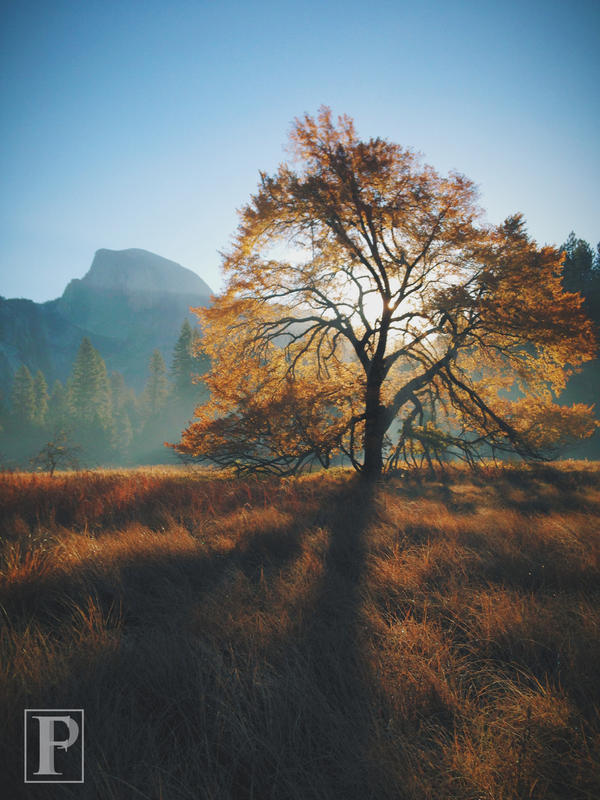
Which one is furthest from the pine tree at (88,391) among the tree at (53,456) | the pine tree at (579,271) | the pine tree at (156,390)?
the pine tree at (579,271)

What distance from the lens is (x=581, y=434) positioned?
10.8m

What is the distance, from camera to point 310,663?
186 cm

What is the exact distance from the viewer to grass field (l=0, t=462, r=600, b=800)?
1.27 meters

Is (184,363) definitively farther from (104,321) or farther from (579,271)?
(104,321)

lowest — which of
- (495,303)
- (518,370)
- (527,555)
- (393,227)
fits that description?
(527,555)

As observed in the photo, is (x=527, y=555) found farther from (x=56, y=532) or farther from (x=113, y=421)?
(x=113, y=421)

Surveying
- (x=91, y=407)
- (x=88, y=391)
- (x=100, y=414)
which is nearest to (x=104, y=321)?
(x=88, y=391)

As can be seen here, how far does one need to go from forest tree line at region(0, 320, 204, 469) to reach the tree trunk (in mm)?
37594

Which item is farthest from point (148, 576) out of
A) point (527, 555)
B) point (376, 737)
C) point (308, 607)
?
point (527, 555)

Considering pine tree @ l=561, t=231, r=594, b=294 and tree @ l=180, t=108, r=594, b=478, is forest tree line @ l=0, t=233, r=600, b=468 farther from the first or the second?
tree @ l=180, t=108, r=594, b=478

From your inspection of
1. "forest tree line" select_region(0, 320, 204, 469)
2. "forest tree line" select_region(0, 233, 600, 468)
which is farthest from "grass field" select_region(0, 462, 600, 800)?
"forest tree line" select_region(0, 320, 204, 469)

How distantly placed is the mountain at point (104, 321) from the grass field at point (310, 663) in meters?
129

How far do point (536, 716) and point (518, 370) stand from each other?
1084 centimetres

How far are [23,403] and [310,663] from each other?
64377 millimetres
